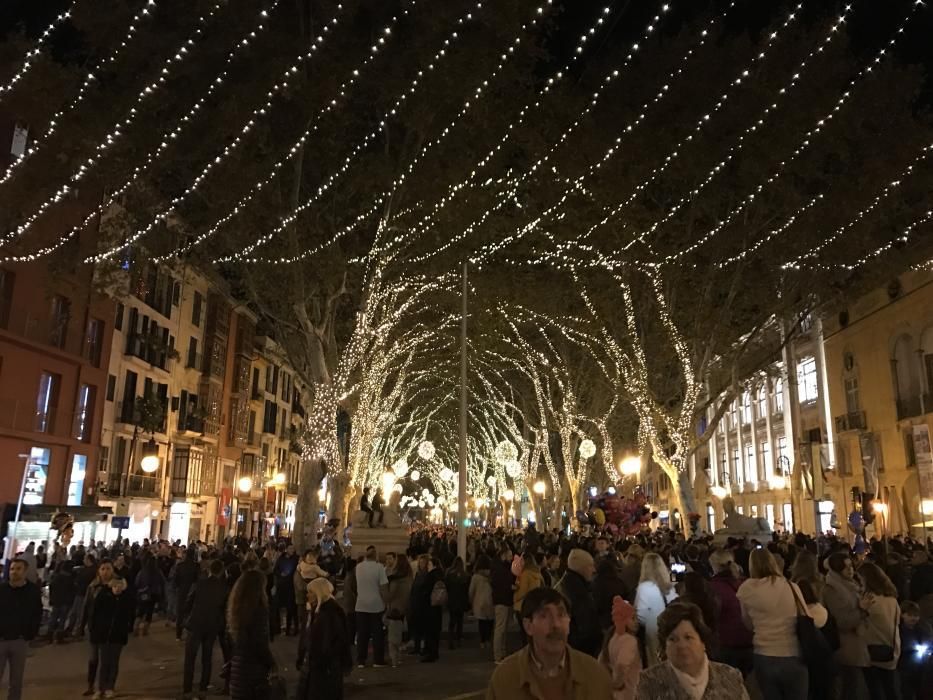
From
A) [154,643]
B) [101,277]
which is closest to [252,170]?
[101,277]

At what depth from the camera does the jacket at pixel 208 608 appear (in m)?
9.98

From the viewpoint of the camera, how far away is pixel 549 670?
3330 millimetres

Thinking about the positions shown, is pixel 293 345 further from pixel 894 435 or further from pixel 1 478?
pixel 894 435

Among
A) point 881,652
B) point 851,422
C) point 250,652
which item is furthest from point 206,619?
point 851,422

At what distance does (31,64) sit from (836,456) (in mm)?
35386

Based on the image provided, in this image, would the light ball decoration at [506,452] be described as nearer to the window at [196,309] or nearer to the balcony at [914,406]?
the window at [196,309]

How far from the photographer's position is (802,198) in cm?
1917

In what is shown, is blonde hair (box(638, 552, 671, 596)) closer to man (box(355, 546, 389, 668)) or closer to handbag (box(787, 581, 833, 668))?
handbag (box(787, 581, 833, 668))

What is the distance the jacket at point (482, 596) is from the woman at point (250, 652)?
7425mm

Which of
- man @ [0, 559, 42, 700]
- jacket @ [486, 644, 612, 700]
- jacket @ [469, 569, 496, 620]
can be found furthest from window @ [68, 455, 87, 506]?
jacket @ [486, 644, 612, 700]

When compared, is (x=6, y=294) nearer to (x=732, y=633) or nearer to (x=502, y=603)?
(x=502, y=603)

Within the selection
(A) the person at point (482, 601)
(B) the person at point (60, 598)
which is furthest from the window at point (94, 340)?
(A) the person at point (482, 601)

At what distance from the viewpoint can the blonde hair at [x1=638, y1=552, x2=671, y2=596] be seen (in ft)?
23.5

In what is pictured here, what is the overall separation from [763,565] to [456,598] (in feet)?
28.7
